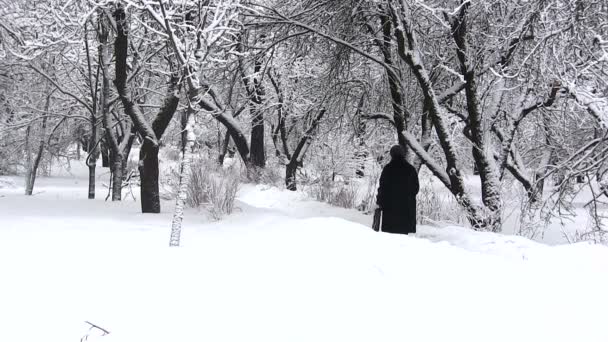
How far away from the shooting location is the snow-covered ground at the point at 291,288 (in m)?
3.20

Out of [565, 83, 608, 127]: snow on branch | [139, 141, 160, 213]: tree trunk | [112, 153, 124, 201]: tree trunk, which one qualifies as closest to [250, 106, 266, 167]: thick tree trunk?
[112, 153, 124, 201]: tree trunk

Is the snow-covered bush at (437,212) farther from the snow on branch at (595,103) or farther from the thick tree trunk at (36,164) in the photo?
the thick tree trunk at (36,164)

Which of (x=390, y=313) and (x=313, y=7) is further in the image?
(x=313, y=7)

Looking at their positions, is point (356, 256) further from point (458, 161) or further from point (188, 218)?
point (458, 161)

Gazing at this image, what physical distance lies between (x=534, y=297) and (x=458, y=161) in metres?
5.37

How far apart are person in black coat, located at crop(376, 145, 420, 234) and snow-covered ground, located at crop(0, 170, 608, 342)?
1.67 m

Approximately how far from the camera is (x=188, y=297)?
11.5 feet

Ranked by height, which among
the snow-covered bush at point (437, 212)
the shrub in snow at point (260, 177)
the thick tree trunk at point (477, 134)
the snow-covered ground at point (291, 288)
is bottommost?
the snow-covered ground at point (291, 288)

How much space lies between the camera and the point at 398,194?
692 centimetres

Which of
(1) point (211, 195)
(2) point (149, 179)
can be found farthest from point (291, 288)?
(2) point (149, 179)

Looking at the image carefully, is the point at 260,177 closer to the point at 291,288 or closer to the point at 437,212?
the point at 437,212

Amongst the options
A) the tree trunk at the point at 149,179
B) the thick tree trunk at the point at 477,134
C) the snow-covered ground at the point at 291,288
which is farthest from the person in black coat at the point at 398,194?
the tree trunk at the point at 149,179

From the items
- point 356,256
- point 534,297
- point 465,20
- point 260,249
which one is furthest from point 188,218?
point 465,20

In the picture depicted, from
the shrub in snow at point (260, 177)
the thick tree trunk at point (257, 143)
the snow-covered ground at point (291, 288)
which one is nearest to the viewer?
the snow-covered ground at point (291, 288)
